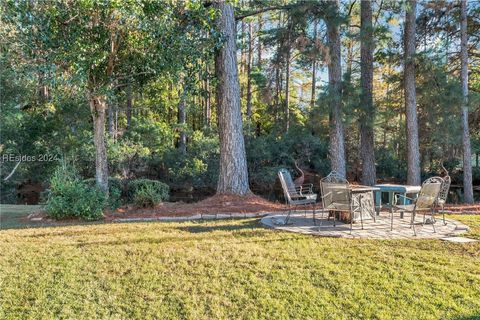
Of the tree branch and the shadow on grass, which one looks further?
the tree branch

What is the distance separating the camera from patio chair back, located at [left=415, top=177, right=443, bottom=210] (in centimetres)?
470

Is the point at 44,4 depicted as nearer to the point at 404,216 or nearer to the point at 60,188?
the point at 60,188

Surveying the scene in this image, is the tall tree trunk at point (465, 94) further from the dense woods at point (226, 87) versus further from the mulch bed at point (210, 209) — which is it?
the mulch bed at point (210, 209)

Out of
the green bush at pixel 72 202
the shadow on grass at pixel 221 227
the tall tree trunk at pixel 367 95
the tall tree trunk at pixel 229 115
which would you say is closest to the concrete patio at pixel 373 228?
the shadow on grass at pixel 221 227

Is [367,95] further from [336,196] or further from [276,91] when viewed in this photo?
[336,196]

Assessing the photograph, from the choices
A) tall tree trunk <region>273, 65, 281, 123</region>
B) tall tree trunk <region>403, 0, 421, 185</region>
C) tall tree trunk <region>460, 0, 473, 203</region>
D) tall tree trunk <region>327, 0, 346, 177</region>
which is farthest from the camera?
tall tree trunk <region>273, 65, 281, 123</region>

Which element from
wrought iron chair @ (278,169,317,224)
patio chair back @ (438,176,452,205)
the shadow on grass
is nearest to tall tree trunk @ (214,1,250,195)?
wrought iron chair @ (278,169,317,224)

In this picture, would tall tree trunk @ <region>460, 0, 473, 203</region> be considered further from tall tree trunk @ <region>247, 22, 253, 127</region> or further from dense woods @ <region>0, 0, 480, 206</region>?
tall tree trunk @ <region>247, 22, 253, 127</region>

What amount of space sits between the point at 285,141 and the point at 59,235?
365 inches

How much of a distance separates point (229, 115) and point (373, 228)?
Answer: 169 inches

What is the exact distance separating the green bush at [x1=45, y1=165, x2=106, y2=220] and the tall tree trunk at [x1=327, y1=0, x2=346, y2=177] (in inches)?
220

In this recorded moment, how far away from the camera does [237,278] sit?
3.50m

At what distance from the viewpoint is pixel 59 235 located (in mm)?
4984

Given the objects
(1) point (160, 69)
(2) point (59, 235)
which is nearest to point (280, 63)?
(1) point (160, 69)
